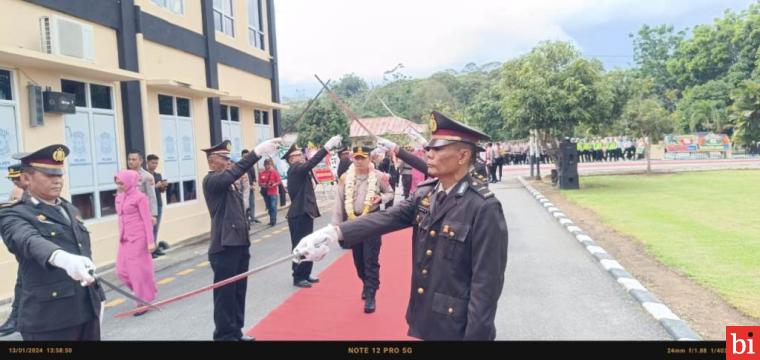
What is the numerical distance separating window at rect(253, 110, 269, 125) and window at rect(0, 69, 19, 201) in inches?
401

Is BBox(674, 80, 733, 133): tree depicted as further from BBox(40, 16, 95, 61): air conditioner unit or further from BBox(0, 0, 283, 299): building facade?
BBox(40, 16, 95, 61): air conditioner unit

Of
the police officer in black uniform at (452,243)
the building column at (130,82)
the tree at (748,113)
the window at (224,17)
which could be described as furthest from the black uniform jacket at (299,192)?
the tree at (748,113)

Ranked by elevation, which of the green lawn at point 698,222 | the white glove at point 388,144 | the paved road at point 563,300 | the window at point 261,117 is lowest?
the paved road at point 563,300

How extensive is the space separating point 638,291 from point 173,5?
11720mm

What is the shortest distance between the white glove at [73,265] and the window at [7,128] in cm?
582

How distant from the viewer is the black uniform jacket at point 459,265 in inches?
125

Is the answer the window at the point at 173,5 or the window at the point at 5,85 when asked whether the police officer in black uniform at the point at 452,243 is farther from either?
the window at the point at 173,5

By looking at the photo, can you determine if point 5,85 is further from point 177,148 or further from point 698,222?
point 698,222

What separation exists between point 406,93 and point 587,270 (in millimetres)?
60362

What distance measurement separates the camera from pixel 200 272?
9.63 metres

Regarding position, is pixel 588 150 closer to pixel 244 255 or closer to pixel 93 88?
pixel 93 88

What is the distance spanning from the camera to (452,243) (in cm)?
331

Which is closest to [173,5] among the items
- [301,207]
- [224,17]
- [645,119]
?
[224,17]
